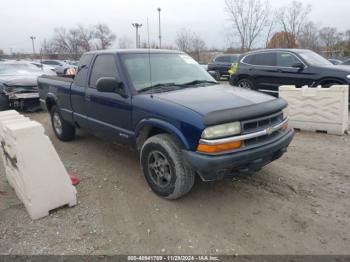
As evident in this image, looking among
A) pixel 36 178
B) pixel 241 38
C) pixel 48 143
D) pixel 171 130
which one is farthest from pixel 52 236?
pixel 241 38

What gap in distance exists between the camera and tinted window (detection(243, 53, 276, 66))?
9867 millimetres

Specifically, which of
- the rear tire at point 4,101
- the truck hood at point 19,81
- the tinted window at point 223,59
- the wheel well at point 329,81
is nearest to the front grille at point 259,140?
the wheel well at point 329,81

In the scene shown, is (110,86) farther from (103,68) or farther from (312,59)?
(312,59)

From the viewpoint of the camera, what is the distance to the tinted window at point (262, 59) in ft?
32.4

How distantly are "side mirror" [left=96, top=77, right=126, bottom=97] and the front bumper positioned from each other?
1.37m

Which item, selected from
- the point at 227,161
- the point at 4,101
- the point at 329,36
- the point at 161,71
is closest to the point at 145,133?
the point at 161,71

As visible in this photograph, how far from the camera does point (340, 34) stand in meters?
53.8

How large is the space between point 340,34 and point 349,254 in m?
59.5

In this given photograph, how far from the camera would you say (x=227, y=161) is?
10.9ft

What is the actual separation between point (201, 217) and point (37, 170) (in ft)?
6.14

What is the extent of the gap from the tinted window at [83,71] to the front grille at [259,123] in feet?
9.67

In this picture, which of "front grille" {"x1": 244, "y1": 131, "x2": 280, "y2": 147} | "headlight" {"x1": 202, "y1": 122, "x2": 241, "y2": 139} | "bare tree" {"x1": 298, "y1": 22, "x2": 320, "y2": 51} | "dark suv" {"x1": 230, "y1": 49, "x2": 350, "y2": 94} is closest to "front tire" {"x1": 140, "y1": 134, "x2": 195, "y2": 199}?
"headlight" {"x1": 202, "y1": 122, "x2": 241, "y2": 139}

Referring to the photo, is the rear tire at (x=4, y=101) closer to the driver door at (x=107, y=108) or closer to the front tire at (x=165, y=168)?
the driver door at (x=107, y=108)

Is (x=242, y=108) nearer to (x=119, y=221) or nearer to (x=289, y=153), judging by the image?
(x=119, y=221)
